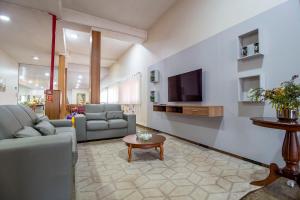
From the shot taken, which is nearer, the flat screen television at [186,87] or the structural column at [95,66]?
the flat screen television at [186,87]

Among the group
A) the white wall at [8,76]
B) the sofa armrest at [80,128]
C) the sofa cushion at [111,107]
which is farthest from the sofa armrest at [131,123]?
the white wall at [8,76]

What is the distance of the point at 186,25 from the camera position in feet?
12.8

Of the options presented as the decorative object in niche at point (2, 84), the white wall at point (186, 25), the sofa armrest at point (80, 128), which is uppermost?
the white wall at point (186, 25)

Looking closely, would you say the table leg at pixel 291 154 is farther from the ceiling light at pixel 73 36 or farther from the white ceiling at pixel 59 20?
the ceiling light at pixel 73 36

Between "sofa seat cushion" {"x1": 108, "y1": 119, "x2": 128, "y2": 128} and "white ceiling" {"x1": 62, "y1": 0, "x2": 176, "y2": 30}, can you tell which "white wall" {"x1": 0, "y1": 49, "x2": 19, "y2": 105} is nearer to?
"white ceiling" {"x1": 62, "y1": 0, "x2": 176, "y2": 30}

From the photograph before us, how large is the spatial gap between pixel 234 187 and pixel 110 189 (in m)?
1.38

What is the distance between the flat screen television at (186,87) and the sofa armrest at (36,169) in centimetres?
274

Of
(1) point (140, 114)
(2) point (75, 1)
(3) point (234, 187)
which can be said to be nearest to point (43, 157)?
(3) point (234, 187)

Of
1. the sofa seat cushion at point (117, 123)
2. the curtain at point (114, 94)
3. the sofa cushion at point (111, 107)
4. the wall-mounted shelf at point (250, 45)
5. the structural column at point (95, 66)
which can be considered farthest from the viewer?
the curtain at point (114, 94)

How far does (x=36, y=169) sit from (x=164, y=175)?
4.70ft

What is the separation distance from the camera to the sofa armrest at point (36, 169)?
46.5 inches

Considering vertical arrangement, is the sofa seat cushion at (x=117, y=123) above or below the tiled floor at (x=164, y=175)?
above

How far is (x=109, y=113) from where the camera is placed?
14.0 ft

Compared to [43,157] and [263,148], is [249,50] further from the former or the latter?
[43,157]
